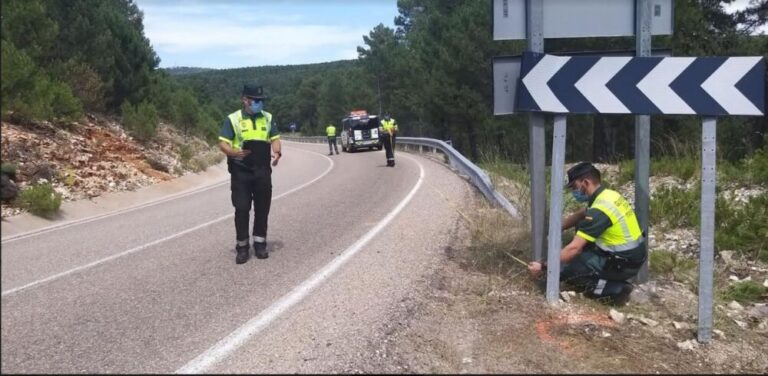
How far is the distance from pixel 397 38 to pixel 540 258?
7698 cm

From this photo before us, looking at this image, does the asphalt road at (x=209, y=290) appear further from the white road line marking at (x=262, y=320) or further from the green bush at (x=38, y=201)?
the green bush at (x=38, y=201)

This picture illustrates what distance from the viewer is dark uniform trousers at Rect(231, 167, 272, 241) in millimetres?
6895

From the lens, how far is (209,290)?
5.69 meters

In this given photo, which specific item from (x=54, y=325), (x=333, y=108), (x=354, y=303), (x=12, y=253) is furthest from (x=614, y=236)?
(x=333, y=108)

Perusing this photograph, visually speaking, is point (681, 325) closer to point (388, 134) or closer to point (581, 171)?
point (581, 171)

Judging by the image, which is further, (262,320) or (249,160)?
(249,160)

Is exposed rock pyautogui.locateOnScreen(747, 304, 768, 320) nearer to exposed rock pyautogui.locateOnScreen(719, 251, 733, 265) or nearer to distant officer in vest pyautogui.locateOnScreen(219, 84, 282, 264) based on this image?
exposed rock pyautogui.locateOnScreen(719, 251, 733, 265)

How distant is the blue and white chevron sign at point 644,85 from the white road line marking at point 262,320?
8.43 feet

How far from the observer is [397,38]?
7994 centimetres

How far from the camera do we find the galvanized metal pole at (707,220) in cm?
450

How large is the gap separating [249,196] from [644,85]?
431 centimetres

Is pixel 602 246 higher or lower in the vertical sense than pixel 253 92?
lower

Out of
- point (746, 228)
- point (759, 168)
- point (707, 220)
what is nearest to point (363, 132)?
point (759, 168)

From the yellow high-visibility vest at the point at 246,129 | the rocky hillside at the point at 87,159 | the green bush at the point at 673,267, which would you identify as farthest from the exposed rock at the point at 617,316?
the rocky hillside at the point at 87,159
